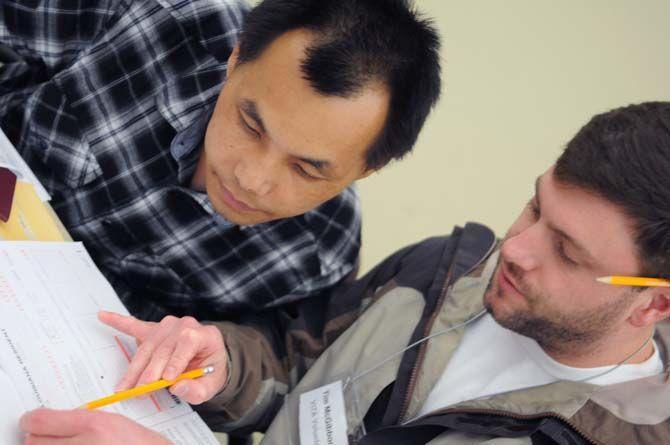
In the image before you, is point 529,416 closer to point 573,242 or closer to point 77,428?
point 573,242

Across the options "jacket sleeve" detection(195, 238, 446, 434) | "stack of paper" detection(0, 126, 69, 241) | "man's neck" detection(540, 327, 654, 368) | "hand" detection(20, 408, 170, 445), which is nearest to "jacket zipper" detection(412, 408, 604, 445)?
"man's neck" detection(540, 327, 654, 368)

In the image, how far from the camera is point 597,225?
0.83 metres

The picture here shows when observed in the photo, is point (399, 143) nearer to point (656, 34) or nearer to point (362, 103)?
point (362, 103)

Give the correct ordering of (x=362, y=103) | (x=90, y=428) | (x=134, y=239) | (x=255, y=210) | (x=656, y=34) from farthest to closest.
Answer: (x=656, y=34) → (x=134, y=239) → (x=255, y=210) → (x=362, y=103) → (x=90, y=428)

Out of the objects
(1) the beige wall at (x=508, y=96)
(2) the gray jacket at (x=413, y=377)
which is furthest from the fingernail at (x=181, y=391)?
(1) the beige wall at (x=508, y=96)

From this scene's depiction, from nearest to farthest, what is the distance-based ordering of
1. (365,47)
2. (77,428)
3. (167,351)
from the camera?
(77,428), (167,351), (365,47)

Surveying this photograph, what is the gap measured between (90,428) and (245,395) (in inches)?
14.3

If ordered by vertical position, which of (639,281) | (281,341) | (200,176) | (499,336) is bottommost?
(281,341)

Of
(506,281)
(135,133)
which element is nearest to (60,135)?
(135,133)

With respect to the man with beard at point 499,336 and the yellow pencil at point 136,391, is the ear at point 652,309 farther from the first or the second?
the yellow pencil at point 136,391

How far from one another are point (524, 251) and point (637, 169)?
0.59 ft

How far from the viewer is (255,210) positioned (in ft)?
3.02

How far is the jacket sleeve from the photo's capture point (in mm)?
914

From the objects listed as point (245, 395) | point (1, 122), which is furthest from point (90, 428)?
point (1, 122)
